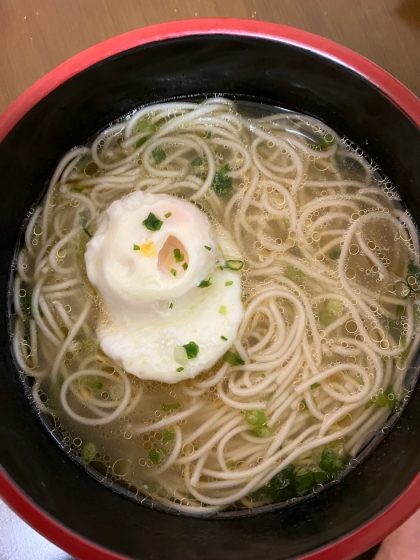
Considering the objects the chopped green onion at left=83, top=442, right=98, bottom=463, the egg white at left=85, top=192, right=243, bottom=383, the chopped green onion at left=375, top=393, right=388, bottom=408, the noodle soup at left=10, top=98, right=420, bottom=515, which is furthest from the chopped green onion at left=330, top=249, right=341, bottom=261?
the chopped green onion at left=83, top=442, right=98, bottom=463

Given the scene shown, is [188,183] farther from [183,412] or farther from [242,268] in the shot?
[183,412]

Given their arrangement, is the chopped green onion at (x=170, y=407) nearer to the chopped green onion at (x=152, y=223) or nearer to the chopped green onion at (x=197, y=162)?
the chopped green onion at (x=152, y=223)

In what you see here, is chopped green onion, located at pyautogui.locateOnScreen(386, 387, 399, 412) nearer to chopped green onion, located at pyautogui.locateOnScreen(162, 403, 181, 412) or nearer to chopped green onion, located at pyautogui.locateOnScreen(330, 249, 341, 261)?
chopped green onion, located at pyautogui.locateOnScreen(330, 249, 341, 261)

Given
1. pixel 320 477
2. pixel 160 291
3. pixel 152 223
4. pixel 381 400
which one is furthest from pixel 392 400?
pixel 152 223

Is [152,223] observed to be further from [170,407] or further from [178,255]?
[170,407]

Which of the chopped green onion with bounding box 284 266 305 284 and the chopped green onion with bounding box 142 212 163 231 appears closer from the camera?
the chopped green onion with bounding box 142 212 163 231

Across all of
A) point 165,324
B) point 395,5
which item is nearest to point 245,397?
point 165,324
